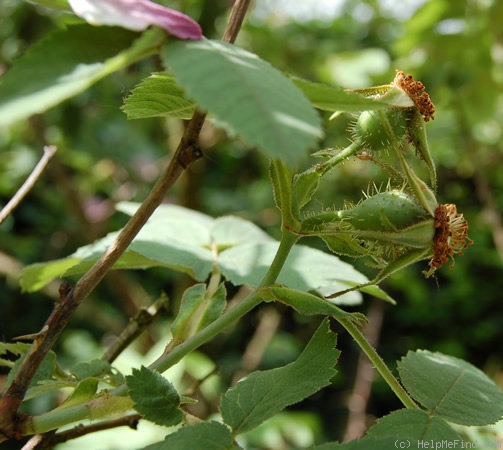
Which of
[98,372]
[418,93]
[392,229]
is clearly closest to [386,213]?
[392,229]

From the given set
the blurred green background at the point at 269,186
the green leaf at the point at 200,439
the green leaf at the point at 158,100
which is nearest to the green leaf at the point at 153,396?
the green leaf at the point at 200,439

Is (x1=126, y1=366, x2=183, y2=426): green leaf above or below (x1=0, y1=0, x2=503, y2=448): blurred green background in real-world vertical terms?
above

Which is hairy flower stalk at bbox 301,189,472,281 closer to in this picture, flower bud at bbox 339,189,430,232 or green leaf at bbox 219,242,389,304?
flower bud at bbox 339,189,430,232

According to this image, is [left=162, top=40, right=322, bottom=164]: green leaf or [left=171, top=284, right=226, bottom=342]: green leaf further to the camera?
[left=171, top=284, right=226, bottom=342]: green leaf

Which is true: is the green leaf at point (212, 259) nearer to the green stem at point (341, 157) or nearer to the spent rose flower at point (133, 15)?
the green stem at point (341, 157)

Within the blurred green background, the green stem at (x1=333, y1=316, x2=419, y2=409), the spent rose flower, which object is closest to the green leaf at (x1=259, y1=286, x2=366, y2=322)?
the green stem at (x1=333, y1=316, x2=419, y2=409)

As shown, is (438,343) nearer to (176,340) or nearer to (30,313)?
(30,313)

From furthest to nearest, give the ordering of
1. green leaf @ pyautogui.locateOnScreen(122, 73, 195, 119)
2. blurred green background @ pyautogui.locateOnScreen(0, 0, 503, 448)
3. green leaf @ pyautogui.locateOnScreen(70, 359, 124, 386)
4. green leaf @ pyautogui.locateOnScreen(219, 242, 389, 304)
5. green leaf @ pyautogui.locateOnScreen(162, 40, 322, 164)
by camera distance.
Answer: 1. blurred green background @ pyautogui.locateOnScreen(0, 0, 503, 448)
2. green leaf @ pyautogui.locateOnScreen(219, 242, 389, 304)
3. green leaf @ pyautogui.locateOnScreen(70, 359, 124, 386)
4. green leaf @ pyautogui.locateOnScreen(122, 73, 195, 119)
5. green leaf @ pyautogui.locateOnScreen(162, 40, 322, 164)
